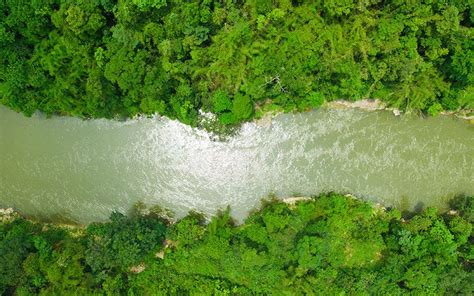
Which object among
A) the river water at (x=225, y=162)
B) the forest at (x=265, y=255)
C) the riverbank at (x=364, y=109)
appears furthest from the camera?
the river water at (x=225, y=162)

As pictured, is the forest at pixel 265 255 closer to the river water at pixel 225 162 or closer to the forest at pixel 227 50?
the river water at pixel 225 162

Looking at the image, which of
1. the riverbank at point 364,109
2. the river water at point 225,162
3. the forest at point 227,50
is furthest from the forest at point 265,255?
the forest at point 227,50

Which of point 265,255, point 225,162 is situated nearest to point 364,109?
point 225,162

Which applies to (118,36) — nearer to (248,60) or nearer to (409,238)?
(248,60)

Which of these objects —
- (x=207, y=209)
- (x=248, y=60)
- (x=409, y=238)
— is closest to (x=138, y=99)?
(x=248, y=60)

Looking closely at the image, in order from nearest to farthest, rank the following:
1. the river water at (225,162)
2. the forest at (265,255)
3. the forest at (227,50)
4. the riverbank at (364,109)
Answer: the forest at (227,50) < the forest at (265,255) < the riverbank at (364,109) < the river water at (225,162)

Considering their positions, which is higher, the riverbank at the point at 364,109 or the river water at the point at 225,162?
the riverbank at the point at 364,109

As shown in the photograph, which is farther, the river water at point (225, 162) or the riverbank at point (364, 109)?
the river water at point (225, 162)

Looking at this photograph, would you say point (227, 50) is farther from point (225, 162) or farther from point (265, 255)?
point (265, 255)
